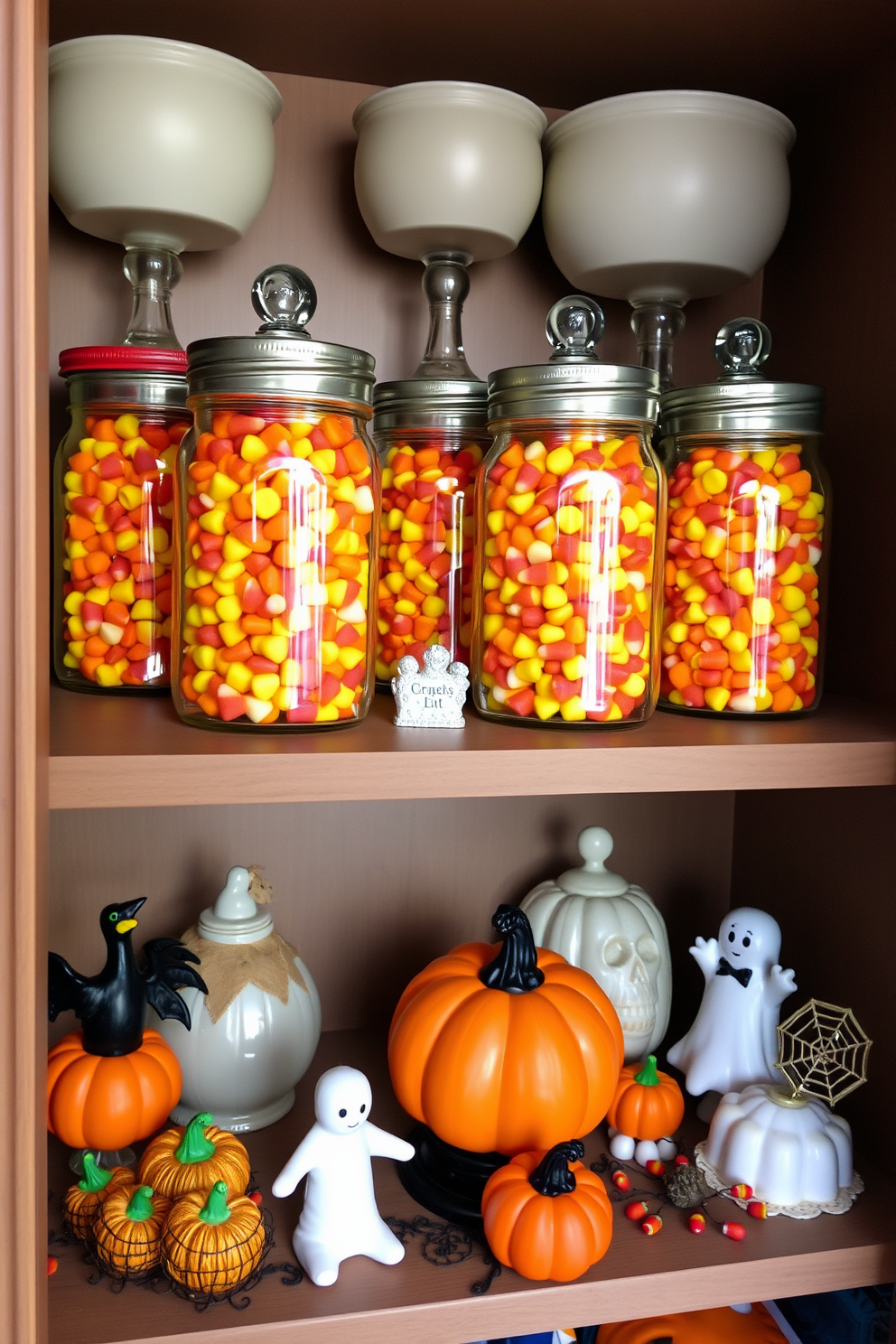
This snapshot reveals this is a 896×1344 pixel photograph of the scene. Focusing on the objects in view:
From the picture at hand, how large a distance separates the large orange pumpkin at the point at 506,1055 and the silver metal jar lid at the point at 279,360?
1.32 feet

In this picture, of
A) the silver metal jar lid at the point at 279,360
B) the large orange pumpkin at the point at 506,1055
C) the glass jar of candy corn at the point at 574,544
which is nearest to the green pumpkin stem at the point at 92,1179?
the large orange pumpkin at the point at 506,1055

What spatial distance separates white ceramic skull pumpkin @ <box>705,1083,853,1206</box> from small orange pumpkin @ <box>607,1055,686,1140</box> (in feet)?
0.17

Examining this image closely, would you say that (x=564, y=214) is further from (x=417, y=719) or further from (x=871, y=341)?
(x=417, y=719)

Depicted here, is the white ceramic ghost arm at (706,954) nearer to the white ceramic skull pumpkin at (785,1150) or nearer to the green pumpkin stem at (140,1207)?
the white ceramic skull pumpkin at (785,1150)

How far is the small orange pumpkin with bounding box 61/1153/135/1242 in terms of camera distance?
30.1 inches

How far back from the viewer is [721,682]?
807mm

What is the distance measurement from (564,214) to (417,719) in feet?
1.50

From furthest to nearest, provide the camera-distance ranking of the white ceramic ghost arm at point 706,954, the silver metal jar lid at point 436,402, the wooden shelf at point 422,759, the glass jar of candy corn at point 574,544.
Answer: the white ceramic ghost arm at point 706,954 < the silver metal jar lid at point 436,402 < the glass jar of candy corn at point 574,544 < the wooden shelf at point 422,759

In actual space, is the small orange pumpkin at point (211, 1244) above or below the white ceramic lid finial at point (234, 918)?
below

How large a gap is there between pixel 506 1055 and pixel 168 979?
0.27 meters

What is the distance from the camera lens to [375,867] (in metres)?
1.06

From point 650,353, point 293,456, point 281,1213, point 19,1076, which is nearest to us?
point 19,1076

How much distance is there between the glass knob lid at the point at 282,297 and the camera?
718 mm

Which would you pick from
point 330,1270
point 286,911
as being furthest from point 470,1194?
point 286,911
